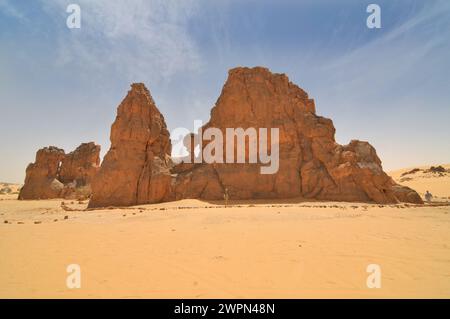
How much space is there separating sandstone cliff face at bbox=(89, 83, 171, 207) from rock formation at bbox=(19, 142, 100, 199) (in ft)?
59.0

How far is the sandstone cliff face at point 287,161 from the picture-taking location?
19.8 m

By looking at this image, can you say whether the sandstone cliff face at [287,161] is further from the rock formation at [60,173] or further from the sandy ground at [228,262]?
the rock formation at [60,173]

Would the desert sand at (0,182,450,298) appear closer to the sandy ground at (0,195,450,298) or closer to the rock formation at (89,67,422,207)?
the sandy ground at (0,195,450,298)

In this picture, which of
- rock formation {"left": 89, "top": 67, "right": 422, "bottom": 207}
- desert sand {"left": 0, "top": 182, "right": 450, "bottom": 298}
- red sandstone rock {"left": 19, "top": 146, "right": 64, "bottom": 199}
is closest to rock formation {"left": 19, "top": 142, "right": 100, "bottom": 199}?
red sandstone rock {"left": 19, "top": 146, "right": 64, "bottom": 199}

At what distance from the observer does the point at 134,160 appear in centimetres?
2009

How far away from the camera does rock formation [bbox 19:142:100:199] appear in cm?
3509

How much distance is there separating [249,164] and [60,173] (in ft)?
103

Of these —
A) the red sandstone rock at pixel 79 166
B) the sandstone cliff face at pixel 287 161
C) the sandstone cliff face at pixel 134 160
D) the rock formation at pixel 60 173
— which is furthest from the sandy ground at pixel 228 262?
the red sandstone rock at pixel 79 166

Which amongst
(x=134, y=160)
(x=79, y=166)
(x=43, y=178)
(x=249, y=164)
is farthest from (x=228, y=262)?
(x=79, y=166)

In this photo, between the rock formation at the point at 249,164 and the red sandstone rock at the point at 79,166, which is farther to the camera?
the red sandstone rock at the point at 79,166

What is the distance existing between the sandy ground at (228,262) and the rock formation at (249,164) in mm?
12476

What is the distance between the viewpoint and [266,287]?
3584mm

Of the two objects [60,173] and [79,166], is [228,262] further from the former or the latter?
[60,173]
